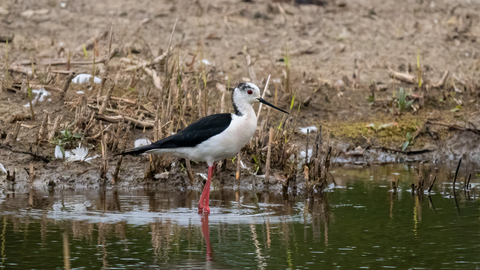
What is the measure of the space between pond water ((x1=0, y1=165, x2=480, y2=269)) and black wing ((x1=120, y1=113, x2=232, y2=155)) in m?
0.58

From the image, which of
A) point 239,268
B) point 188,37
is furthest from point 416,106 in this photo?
point 239,268

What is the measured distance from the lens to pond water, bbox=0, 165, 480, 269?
4.84 meters

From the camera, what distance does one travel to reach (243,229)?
19.1 ft

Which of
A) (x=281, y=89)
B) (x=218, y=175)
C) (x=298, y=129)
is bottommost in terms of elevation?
(x=218, y=175)

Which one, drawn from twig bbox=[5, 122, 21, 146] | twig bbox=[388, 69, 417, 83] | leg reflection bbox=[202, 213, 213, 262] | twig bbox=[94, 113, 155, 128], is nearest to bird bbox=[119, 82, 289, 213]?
leg reflection bbox=[202, 213, 213, 262]

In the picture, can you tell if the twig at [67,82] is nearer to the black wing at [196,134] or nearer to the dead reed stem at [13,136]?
the dead reed stem at [13,136]

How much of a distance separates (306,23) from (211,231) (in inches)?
360

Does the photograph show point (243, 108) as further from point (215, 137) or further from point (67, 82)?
point (67, 82)

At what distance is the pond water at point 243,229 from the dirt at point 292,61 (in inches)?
34.9

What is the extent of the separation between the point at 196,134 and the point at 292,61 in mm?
5859

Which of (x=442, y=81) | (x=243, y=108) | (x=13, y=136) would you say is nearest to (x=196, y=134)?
(x=243, y=108)

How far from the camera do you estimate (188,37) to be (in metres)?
Result: 13.3

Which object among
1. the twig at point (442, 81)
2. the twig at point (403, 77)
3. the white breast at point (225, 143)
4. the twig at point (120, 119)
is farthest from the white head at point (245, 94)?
the twig at point (442, 81)

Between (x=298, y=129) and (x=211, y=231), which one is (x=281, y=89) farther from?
(x=211, y=231)
